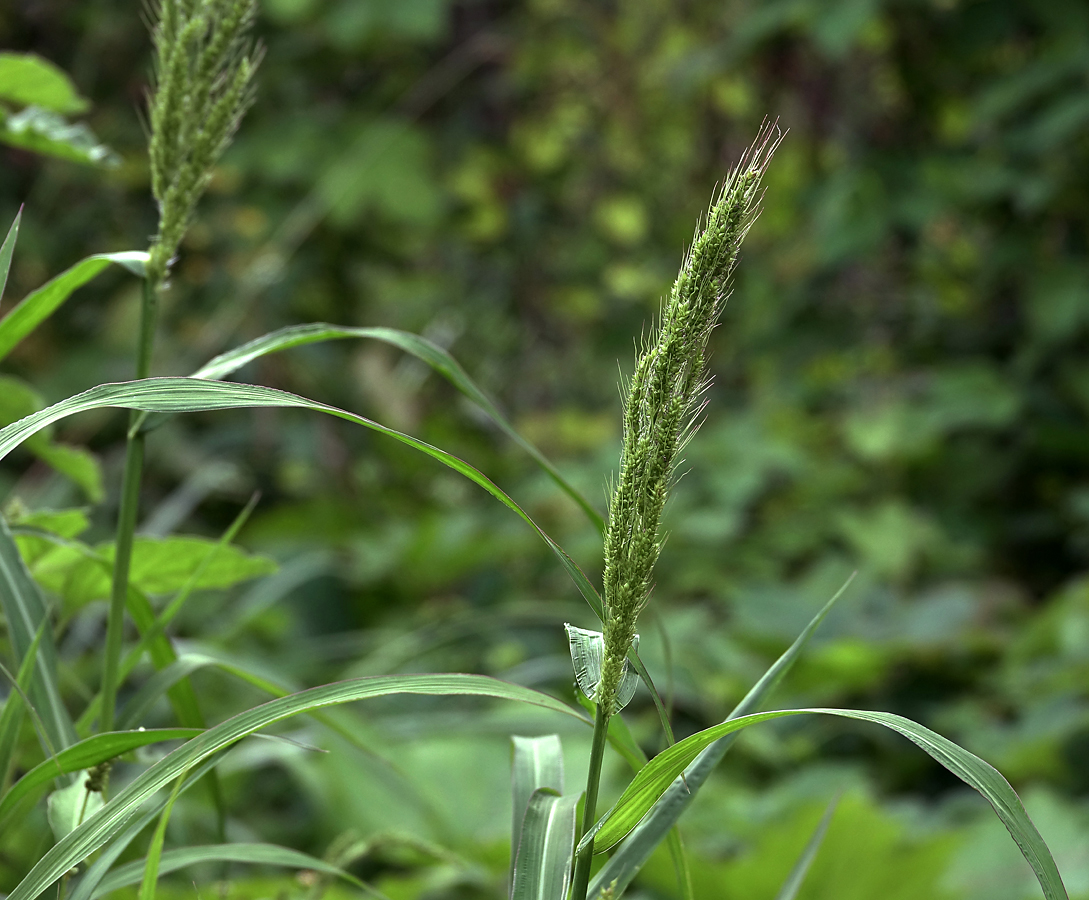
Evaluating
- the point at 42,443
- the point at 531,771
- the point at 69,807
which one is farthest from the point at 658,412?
the point at 42,443

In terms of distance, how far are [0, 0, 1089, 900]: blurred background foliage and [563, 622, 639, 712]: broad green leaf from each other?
83 cm

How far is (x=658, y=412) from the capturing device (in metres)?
0.33

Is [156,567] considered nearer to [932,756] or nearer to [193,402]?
[193,402]

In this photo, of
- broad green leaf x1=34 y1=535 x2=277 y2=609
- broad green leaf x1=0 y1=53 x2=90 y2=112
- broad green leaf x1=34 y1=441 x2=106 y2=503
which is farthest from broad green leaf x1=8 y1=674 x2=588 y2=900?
broad green leaf x1=0 y1=53 x2=90 y2=112

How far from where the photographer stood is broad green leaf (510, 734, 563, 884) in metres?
0.44

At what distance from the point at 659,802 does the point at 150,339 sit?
0.29m

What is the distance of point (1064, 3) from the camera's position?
198cm

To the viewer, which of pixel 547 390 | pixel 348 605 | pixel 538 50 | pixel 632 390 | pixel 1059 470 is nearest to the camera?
pixel 632 390

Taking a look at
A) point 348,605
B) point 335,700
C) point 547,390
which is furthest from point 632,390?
point 547,390

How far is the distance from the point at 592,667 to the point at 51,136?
44 centimetres

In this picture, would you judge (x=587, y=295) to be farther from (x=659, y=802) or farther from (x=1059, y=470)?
(x=659, y=802)

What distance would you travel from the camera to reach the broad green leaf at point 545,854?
35 centimetres

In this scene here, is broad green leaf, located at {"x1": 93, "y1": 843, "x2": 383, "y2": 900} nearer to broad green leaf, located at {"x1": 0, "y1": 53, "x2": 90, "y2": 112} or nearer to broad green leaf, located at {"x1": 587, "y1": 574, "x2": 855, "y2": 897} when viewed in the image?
broad green leaf, located at {"x1": 587, "y1": 574, "x2": 855, "y2": 897}

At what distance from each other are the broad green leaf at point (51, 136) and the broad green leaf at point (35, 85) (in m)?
0.03
